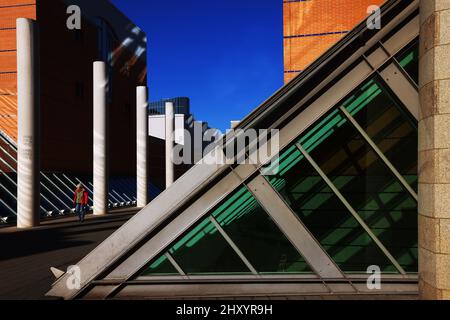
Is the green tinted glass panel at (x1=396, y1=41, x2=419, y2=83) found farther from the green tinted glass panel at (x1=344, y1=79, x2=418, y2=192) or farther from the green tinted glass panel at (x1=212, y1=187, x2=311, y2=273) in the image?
the green tinted glass panel at (x1=212, y1=187, x2=311, y2=273)

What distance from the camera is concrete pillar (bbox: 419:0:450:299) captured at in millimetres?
5562

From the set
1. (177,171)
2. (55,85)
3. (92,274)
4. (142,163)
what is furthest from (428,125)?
(177,171)

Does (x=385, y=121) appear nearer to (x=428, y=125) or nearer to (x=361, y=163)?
(x=361, y=163)

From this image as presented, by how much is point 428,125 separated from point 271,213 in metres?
3.14

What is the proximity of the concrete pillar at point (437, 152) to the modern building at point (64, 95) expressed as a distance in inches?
637

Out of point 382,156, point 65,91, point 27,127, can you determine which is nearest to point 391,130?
point 382,156

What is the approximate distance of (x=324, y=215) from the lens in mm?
9594

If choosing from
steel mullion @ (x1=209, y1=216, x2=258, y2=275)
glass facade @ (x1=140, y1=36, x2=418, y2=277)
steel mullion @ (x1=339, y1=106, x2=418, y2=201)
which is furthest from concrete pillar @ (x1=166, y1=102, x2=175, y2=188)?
steel mullion @ (x1=339, y1=106, x2=418, y2=201)

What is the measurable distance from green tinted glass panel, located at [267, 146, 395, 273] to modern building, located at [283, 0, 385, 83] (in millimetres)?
5738

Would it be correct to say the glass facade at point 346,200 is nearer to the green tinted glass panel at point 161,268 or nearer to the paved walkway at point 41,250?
the green tinted glass panel at point 161,268

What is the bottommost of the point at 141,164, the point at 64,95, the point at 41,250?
the point at 41,250

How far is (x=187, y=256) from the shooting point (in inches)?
291

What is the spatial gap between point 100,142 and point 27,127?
20.1 ft

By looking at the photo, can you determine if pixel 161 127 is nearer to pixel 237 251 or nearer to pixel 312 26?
pixel 312 26
